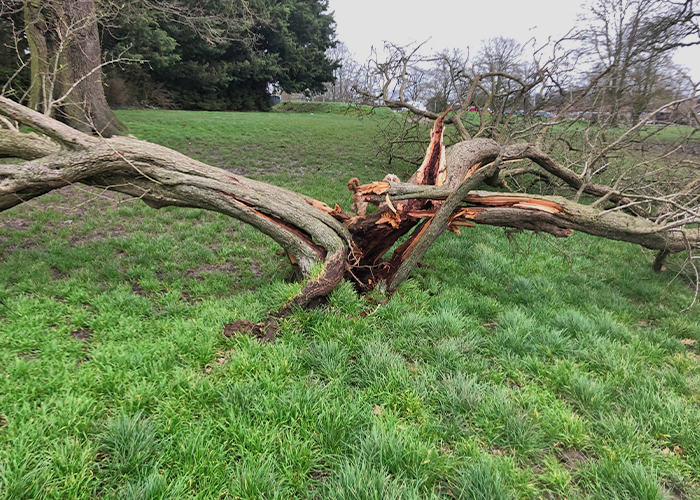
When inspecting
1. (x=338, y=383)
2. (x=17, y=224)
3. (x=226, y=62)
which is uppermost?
(x=226, y=62)

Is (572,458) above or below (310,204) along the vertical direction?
below

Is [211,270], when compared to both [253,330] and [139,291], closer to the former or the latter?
[139,291]

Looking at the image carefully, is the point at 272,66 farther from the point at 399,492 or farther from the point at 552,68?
the point at 399,492

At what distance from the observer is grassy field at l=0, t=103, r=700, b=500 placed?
1716mm

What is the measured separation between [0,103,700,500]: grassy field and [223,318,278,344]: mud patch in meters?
0.08

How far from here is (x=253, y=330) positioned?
2850mm

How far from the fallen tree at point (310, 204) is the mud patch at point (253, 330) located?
1.20ft

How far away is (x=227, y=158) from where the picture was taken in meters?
9.99

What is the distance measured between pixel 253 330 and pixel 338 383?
2.96ft

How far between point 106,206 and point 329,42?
3069 cm

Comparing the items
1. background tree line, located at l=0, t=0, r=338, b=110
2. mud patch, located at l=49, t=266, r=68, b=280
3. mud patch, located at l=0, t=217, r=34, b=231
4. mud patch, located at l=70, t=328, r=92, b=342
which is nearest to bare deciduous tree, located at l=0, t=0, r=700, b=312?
mud patch, located at l=49, t=266, r=68, b=280

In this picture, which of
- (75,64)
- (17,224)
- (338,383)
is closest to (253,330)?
(338,383)

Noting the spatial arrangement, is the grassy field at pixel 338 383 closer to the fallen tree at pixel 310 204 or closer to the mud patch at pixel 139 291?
the mud patch at pixel 139 291

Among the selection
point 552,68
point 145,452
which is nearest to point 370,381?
point 145,452
